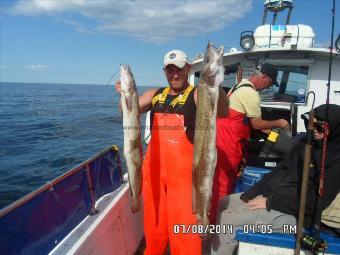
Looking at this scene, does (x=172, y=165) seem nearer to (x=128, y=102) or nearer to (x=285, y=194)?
(x=128, y=102)

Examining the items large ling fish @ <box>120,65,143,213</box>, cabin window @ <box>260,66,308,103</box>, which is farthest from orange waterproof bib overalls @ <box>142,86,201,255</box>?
cabin window @ <box>260,66,308,103</box>

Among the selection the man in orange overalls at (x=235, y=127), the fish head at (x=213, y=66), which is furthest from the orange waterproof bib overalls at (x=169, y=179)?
the man in orange overalls at (x=235, y=127)

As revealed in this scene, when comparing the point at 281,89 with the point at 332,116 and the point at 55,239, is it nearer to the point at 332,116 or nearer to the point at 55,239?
the point at 332,116

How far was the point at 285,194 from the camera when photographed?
357 cm

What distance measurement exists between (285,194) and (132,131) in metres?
1.69

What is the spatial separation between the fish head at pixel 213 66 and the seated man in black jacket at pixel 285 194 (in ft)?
4.25

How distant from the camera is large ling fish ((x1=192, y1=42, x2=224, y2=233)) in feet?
8.93

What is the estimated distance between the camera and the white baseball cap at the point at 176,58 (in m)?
A: 3.49

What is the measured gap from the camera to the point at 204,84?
9.33 feet

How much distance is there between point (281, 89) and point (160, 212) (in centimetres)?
551

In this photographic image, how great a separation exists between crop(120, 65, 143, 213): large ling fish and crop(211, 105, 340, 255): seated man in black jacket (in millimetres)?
1008

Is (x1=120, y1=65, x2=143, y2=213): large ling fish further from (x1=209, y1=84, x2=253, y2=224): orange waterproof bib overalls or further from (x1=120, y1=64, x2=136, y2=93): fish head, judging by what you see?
(x1=209, y1=84, x2=253, y2=224): orange waterproof bib overalls

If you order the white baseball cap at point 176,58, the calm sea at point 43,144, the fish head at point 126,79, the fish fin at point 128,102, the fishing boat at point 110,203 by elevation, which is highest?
the white baseball cap at point 176,58

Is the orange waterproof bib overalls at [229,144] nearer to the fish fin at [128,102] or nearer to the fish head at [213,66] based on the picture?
the fish fin at [128,102]
